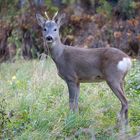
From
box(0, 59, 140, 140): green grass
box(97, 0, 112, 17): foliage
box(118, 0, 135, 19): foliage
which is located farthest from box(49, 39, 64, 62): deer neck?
box(97, 0, 112, 17): foliage

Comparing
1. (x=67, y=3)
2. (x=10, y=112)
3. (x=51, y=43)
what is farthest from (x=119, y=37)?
(x=10, y=112)

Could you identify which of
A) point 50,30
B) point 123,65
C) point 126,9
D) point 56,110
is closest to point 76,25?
point 126,9

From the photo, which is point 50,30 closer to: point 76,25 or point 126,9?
point 126,9

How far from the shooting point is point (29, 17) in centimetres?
1786

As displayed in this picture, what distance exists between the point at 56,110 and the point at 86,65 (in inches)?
33.5

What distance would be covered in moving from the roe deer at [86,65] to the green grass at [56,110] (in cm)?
27

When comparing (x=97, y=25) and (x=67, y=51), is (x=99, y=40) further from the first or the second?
(x=67, y=51)

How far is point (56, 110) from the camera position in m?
8.23

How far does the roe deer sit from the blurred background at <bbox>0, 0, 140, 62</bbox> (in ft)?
22.3

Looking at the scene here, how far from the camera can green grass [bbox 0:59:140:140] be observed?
7.34m

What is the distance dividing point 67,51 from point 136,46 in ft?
23.5

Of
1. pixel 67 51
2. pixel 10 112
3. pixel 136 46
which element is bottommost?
pixel 136 46

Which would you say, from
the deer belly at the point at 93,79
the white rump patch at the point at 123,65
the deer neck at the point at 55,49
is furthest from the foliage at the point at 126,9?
the white rump patch at the point at 123,65

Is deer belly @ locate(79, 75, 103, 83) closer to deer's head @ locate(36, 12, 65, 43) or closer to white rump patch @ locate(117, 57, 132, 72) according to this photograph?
white rump patch @ locate(117, 57, 132, 72)
